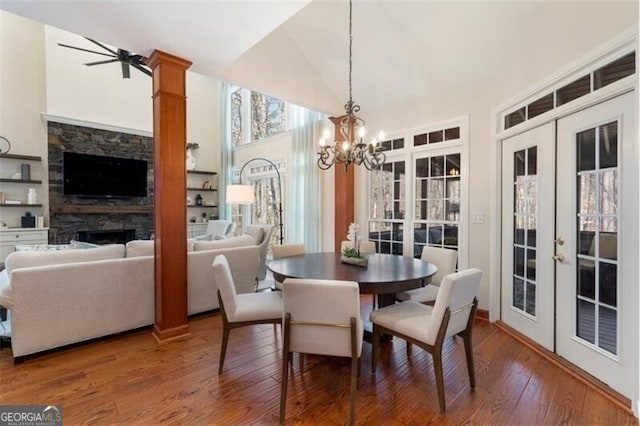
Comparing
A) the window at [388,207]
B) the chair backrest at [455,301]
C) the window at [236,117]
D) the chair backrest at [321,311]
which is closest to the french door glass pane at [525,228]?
the chair backrest at [455,301]

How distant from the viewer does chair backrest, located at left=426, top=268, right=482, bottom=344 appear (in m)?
1.83

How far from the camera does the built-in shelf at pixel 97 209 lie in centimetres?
590

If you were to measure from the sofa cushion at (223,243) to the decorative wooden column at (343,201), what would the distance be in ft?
4.73

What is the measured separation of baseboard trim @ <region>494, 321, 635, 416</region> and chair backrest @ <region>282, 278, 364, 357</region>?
5.75 ft

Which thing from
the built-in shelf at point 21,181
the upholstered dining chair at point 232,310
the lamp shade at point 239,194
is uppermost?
the built-in shelf at point 21,181

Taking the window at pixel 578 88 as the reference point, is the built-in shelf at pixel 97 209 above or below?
below

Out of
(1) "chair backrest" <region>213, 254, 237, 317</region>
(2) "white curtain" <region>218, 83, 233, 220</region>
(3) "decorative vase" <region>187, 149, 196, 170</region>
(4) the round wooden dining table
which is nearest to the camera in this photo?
(4) the round wooden dining table

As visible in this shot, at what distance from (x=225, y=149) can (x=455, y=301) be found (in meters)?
7.20

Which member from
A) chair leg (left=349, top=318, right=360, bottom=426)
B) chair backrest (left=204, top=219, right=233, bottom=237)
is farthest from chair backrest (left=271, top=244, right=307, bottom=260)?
chair backrest (left=204, top=219, right=233, bottom=237)

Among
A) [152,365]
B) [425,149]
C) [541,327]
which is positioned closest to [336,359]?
[152,365]

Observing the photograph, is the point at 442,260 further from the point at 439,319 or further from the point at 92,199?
the point at 92,199

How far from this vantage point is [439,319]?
186cm

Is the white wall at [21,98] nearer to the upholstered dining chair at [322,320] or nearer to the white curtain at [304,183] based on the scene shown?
the white curtain at [304,183]

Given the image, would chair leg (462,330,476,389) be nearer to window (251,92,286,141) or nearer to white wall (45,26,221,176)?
window (251,92,286,141)
